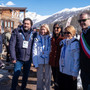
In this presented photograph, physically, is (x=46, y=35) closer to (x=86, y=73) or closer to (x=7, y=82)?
(x=86, y=73)

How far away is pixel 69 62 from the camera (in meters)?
2.12

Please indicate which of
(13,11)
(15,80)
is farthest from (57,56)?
(13,11)

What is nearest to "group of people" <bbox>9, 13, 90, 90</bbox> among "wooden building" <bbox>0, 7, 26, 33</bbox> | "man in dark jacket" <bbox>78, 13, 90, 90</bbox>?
"man in dark jacket" <bbox>78, 13, 90, 90</bbox>

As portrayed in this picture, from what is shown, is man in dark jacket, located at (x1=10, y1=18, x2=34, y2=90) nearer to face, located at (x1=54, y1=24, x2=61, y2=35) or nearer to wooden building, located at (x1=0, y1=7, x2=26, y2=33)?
face, located at (x1=54, y1=24, x2=61, y2=35)

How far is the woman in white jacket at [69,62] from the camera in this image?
203 cm

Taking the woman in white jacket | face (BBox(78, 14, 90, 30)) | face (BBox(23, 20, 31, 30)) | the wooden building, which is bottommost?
the woman in white jacket

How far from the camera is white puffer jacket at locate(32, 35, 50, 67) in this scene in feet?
9.24

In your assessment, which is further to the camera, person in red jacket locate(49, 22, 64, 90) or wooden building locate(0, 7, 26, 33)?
wooden building locate(0, 7, 26, 33)

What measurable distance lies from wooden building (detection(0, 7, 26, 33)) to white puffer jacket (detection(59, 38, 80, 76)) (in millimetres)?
17790

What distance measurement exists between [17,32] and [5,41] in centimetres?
406

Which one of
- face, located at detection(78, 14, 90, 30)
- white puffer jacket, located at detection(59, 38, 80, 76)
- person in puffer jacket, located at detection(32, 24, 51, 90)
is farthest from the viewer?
person in puffer jacket, located at detection(32, 24, 51, 90)

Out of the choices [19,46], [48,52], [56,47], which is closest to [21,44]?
[19,46]

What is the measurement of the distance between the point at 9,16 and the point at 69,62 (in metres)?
19.8

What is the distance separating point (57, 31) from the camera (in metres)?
2.76
